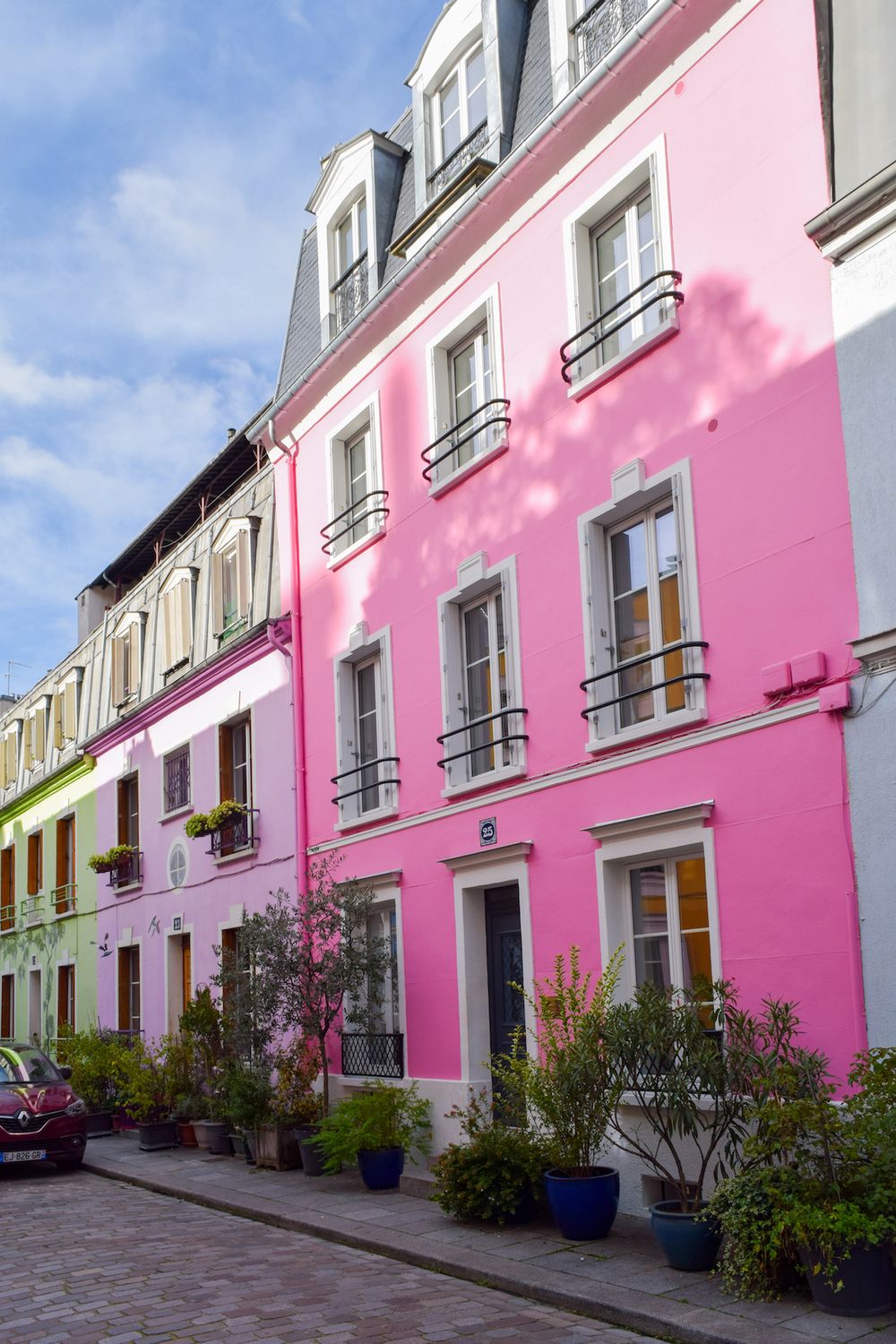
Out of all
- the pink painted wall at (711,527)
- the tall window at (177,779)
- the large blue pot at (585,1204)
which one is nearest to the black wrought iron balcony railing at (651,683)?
the pink painted wall at (711,527)

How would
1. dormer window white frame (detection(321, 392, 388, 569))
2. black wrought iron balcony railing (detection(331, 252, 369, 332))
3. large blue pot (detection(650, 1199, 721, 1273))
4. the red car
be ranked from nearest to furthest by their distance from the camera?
large blue pot (detection(650, 1199, 721, 1273)) → dormer window white frame (detection(321, 392, 388, 569)) → black wrought iron balcony railing (detection(331, 252, 369, 332)) → the red car

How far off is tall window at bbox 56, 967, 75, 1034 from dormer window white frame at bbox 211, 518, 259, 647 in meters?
9.37

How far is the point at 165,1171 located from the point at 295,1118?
191 cm

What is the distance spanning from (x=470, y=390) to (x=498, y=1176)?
24.6 feet

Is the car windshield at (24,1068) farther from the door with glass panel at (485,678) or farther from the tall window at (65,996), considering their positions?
the door with glass panel at (485,678)

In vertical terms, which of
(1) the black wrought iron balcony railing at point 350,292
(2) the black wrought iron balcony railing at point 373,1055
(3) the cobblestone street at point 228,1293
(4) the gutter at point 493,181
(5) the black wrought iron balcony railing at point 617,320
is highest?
(1) the black wrought iron balcony railing at point 350,292

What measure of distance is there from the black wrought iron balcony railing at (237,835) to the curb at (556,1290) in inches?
250

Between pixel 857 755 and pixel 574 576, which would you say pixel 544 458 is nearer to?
pixel 574 576

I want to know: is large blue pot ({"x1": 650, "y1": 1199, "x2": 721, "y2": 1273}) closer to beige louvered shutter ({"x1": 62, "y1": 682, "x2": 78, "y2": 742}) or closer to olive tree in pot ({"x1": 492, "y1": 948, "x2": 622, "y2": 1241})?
olive tree in pot ({"x1": 492, "y1": 948, "x2": 622, "y2": 1241})

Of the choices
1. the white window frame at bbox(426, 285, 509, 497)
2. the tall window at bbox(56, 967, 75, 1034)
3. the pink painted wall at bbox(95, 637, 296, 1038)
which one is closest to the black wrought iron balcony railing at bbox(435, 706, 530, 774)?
the white window frame at bbox(426, 285, 509, 497)

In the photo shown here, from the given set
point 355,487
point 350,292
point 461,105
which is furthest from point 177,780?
point 461,105

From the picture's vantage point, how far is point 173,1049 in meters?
16.9

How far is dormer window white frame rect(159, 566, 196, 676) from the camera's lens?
20172 mm

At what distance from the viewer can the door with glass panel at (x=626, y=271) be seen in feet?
35.6
